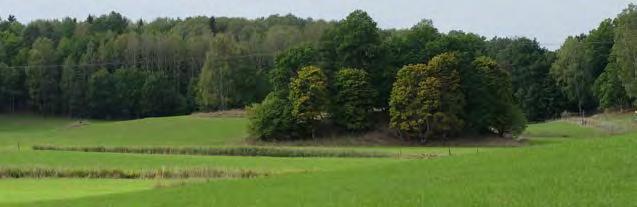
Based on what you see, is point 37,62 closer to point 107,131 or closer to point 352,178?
point 107,131

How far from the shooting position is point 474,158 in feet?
87.8

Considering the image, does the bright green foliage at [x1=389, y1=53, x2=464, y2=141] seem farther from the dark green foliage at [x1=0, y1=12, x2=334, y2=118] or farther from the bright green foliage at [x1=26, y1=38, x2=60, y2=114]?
the bright green foliage at [x1=26, y1=38, x2=60, y2=114]

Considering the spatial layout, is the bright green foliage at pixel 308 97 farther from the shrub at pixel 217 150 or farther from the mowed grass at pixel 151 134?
the shrub at pixel 217 150

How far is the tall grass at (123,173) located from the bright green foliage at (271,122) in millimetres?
32811

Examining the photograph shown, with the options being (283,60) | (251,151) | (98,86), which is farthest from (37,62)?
(251,151)

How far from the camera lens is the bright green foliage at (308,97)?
77250mm

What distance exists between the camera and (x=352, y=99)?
7938 centimetres

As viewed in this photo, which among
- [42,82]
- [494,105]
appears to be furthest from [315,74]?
[42,82]

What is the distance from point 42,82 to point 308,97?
217ft

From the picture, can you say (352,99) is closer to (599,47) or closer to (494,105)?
(494,105)

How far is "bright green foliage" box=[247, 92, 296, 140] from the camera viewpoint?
256 feet

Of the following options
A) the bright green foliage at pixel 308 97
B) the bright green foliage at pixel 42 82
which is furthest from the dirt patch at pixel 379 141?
the bright green foliage at pixel 42 82

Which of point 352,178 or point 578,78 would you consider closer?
point 352,178

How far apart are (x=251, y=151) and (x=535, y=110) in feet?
258
